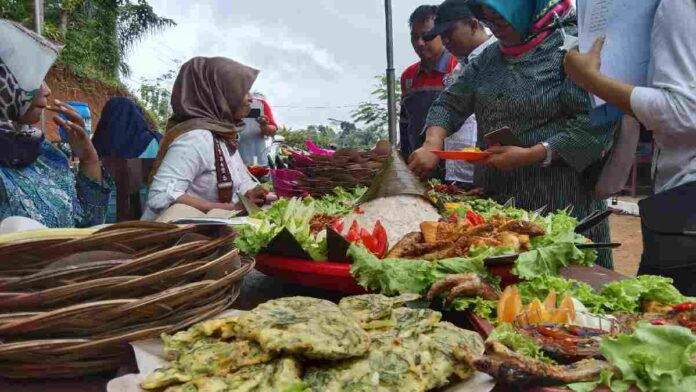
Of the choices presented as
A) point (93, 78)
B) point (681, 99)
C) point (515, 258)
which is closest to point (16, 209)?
point (515, 258)

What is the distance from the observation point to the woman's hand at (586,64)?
2.29 m

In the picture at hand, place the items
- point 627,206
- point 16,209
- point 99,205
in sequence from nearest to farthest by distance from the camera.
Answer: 1. point 16,209
2. point 99,205
3. point 627,206

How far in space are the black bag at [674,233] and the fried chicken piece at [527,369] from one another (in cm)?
134

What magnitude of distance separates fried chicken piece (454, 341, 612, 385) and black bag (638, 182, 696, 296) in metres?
1.34

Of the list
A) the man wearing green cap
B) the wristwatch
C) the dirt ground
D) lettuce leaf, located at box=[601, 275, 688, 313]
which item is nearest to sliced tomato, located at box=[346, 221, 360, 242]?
lettuce leaf, located at box=[601, 275, 688, 313]

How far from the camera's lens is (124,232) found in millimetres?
1266

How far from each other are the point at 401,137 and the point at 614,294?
5305 millimetres

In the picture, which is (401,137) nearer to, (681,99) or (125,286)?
(681,99)

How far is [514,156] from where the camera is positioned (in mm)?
2889

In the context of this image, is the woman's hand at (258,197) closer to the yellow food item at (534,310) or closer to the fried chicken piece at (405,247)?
the fried chicken piece at (405,247)

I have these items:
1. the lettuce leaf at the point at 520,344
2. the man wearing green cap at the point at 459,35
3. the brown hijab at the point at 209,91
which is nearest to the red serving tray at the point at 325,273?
the lettuce leaf at the point at 520,344

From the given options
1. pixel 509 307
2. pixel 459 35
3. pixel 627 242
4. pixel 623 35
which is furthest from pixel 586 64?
pixel 627 242

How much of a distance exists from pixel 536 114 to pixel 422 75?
306 centimetres

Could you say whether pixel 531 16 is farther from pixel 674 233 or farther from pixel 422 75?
pixel 422 75
